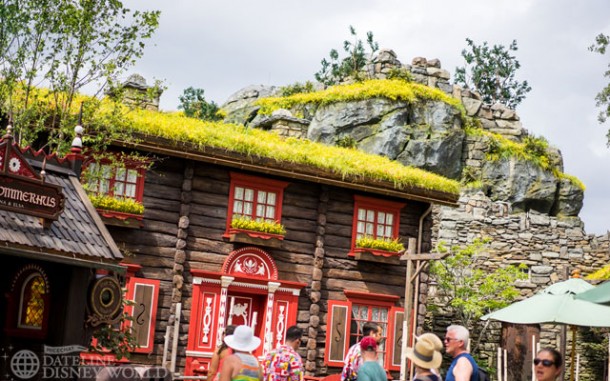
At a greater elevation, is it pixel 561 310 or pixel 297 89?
pixel 297 89

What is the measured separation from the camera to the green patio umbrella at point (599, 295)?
27.3 ft

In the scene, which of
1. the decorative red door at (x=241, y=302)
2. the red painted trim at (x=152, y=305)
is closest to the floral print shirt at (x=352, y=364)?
the decorative red door at (x=241, y=302)

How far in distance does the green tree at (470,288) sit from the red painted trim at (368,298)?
5.10 m

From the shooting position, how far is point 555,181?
3619cm

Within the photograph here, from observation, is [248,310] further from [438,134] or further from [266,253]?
[438,134]

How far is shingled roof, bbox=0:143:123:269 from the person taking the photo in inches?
358

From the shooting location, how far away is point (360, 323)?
1919 cm

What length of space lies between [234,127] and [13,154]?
10230mm

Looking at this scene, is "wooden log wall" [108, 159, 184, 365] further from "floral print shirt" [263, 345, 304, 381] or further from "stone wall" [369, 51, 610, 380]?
"floral print shirt" [263, 345, 304, 381]

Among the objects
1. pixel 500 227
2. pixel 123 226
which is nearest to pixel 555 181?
pixel 500 227

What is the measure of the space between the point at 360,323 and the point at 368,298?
592mm

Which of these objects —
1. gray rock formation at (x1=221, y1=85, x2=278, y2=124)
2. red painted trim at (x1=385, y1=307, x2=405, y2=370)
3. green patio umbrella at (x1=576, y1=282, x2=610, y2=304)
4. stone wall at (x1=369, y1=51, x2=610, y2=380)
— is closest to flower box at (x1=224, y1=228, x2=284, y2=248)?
red painted trim at (x1=385, y1=307, x2=405, y2=370)

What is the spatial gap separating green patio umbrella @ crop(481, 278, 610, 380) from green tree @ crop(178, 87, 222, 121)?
1020 inches

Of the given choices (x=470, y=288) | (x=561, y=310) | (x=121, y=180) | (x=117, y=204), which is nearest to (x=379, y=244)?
(x=121, y=180)
